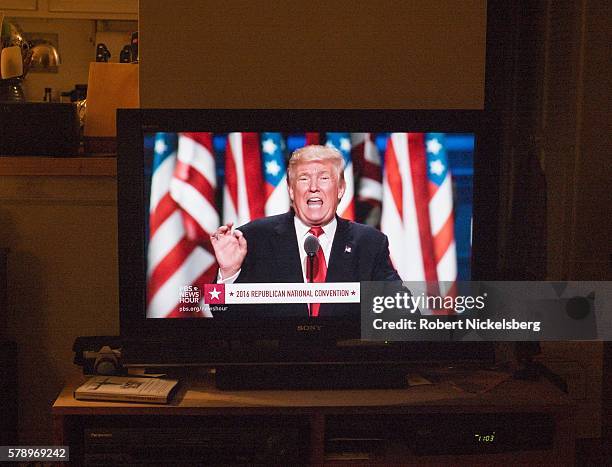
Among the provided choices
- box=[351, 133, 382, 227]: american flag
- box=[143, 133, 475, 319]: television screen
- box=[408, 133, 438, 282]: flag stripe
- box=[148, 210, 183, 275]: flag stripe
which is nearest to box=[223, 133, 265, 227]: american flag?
box=[143, 133, 475, 319]: television screen

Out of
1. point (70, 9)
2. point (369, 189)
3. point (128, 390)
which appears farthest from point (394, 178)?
point (70, 9)

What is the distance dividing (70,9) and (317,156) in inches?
122

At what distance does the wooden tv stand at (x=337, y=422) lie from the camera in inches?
70.0

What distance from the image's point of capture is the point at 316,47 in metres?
2.15

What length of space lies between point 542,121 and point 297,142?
2171 mm

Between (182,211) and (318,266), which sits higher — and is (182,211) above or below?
above

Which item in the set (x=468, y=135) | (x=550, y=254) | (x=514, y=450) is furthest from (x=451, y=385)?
(x=550, y=254)

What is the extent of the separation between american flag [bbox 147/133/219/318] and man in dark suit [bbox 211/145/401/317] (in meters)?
0.04

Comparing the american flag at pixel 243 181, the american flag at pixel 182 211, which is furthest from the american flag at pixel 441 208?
the american flag at pixel 182 211

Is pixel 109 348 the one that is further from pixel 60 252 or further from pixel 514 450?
pixel 514 450

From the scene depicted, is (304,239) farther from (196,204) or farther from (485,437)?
(485,437)

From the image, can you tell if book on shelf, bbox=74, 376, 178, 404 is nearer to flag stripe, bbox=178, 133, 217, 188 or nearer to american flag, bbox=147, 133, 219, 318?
american flag, bbox=147, 133, 219, 318

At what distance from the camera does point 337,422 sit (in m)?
1.91

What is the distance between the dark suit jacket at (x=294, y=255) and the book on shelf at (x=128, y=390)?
301 millimetres
